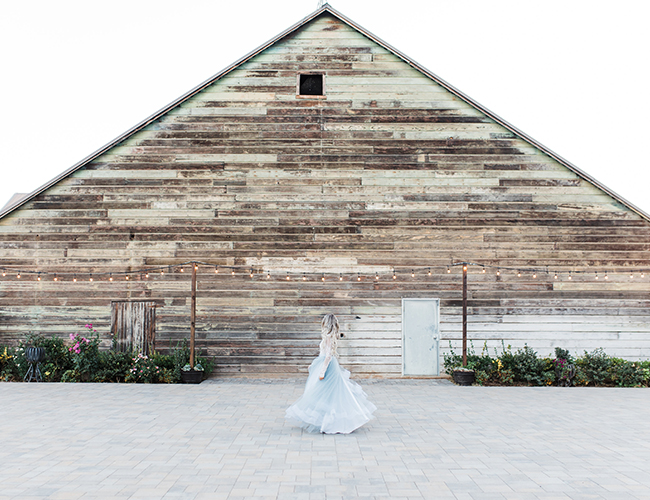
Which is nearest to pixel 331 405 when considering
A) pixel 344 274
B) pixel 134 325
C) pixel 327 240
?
pixel 344 274

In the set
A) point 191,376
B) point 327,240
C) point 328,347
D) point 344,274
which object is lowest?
point 191,376

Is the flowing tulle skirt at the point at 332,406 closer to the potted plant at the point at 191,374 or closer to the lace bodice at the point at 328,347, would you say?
the lace bodice at the point at 328,347

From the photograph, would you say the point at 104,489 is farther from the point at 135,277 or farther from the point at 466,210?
the point at 466,210

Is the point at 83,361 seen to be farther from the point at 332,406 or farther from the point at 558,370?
the point at 558,370

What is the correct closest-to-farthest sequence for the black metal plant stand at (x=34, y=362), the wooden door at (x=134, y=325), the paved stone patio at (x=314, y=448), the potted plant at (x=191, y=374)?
the paved stone patio at (x=314, y=448) → the black metal plant stand at (x=34, y=362) → the potted plant at (x=191, y=374) → the wooden door at (x=134, y=325)

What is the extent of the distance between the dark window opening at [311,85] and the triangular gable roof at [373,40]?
4.00ft

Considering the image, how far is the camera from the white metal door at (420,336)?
11.7m

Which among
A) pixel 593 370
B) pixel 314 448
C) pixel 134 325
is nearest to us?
pixel 314 448

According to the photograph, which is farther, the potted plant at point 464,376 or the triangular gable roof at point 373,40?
the triangular gable roof at point 373,40

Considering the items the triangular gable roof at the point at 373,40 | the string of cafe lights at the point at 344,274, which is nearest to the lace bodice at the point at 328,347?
the string of cafe lights at the point at 344,274

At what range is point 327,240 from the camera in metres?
11.8

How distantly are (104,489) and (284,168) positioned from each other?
339 inches

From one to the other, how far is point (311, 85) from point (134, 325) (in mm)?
7521

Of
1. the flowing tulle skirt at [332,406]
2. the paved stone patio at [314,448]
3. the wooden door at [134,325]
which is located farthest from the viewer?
the wooden door at [134,325]
